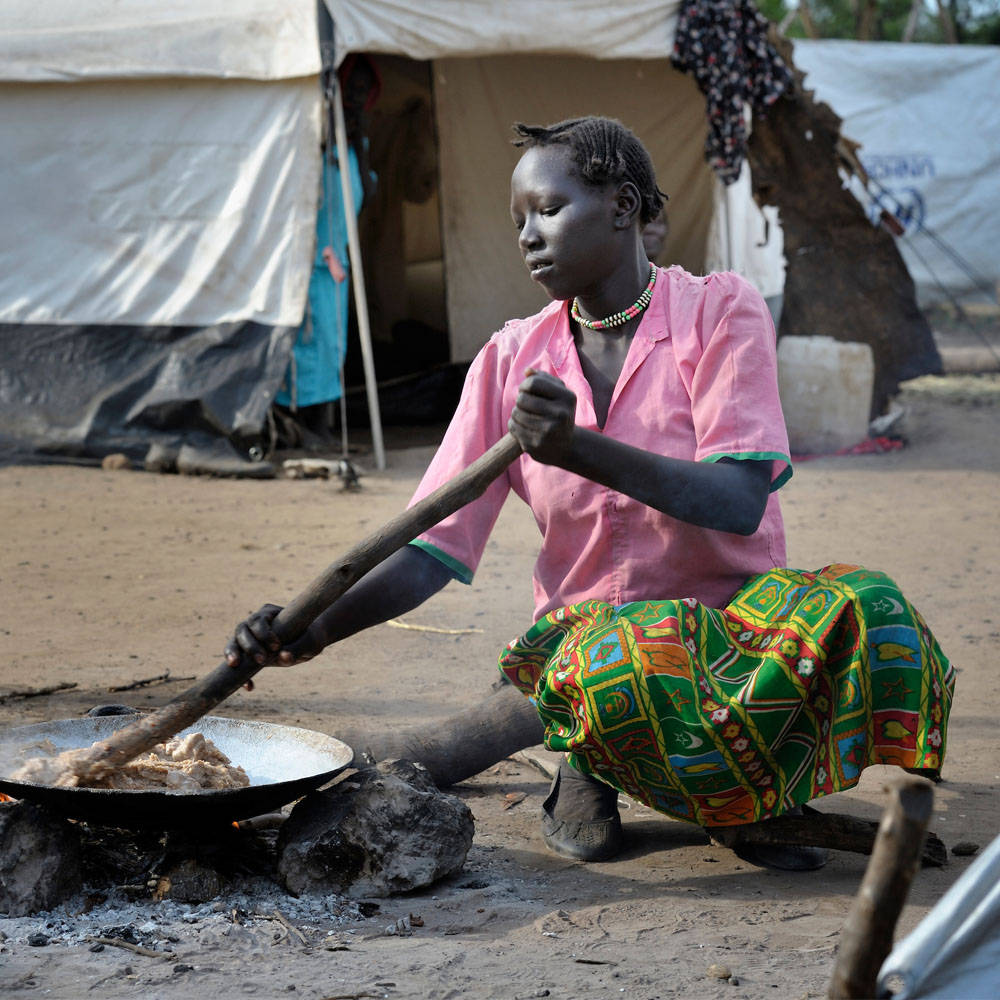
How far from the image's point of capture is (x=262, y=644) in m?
2.23

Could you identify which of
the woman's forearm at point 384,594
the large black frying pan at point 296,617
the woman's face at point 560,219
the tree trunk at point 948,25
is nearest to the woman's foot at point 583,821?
the woman's forearm at point 384,594

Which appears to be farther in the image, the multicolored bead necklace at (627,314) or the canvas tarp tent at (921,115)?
the canvas tarp tent at (921,115)

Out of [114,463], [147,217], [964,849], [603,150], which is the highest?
[603,150]

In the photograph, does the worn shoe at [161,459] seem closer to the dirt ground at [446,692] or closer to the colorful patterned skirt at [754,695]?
the dirt ground at [446,692]

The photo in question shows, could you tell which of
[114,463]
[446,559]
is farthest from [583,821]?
[114,463]

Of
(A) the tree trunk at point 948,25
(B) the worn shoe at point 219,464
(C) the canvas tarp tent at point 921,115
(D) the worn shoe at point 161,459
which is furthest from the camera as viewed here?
(A) the tree trunk at point 948,25

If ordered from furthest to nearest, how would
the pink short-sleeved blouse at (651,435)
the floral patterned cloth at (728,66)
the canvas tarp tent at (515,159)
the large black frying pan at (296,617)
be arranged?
the canvas tarp tent at (515,159)
the floral patterned cloth at (728,66)
the pink short-sleeved blouse at (651,435)
the large black frying pan at (296,617)

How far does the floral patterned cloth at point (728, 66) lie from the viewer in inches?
290

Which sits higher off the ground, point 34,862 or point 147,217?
point 147,217

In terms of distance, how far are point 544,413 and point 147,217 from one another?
6.03 m

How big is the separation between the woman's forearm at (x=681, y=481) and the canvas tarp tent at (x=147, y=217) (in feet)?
17.3

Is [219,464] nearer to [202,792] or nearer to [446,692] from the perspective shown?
[446,692]

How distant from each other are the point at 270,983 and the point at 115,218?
6304mm

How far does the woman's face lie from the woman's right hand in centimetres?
78
